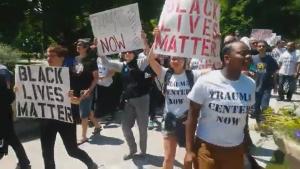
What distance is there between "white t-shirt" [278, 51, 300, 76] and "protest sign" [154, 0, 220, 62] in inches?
374

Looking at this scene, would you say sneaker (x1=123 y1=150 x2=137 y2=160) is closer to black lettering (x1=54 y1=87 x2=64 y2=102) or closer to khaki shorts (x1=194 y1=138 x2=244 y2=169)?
black lettering (x1=54 y1=87 x2=64 y2=102)

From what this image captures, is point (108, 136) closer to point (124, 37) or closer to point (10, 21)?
point (124, 37)

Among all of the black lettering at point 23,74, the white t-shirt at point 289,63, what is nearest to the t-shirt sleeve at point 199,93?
the black lettering at point 23,74

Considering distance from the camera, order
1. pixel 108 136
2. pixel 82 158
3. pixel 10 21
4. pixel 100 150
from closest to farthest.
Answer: pixel 82 158 → pixel 100 150 → pixel 108 136 → pixel 10 21

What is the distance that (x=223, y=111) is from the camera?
13.9 feet

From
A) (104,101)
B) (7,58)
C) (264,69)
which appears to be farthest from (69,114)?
(7,58)

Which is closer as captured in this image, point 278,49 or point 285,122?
point 285,122

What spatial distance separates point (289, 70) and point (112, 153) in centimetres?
812

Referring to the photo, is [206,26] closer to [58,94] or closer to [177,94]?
[177,94]

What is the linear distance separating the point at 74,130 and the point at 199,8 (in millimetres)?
1933

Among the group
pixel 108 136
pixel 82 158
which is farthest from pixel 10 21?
pixel 82 158

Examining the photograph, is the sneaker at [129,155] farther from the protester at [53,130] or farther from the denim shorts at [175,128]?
the denim shorts at [175,128]

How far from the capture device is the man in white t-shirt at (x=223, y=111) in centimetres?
424

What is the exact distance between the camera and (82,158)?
6.44m
